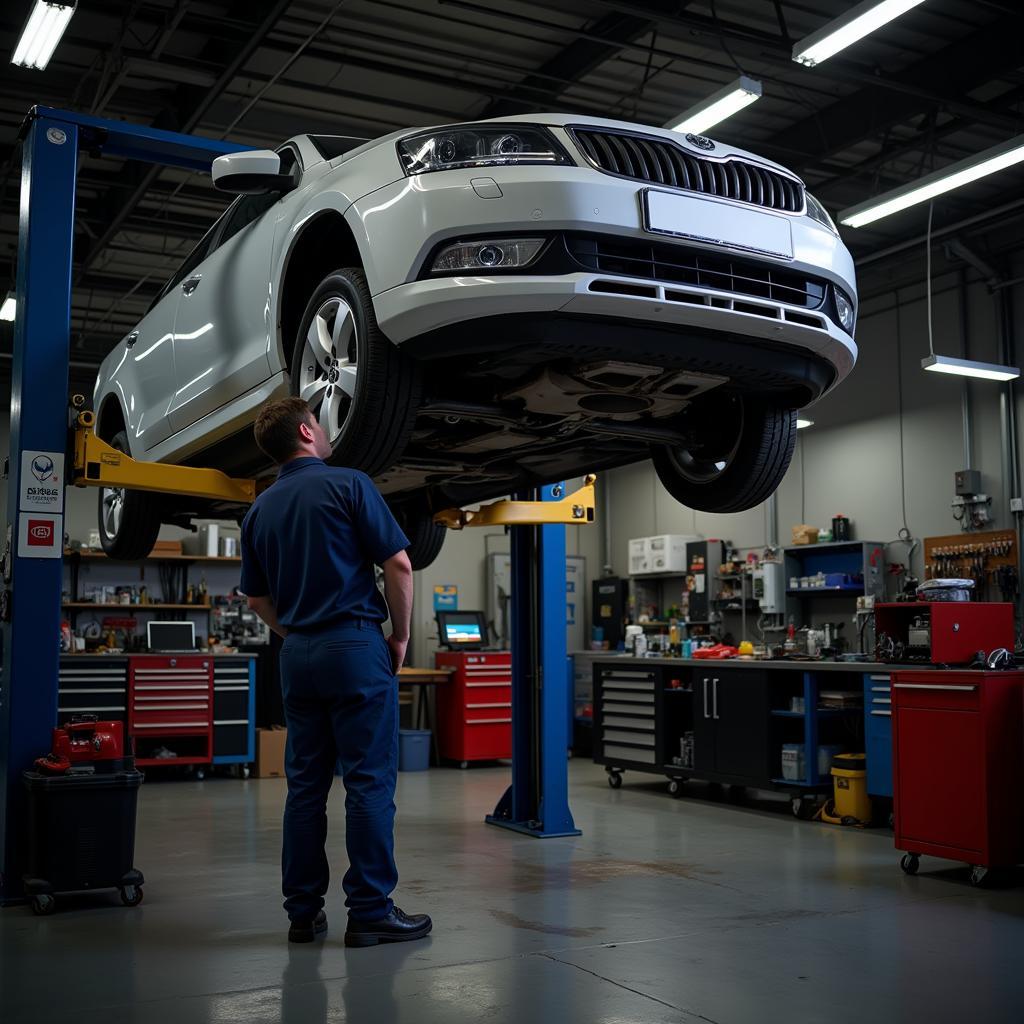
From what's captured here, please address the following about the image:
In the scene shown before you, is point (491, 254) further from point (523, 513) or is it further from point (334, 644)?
point (523, 513)

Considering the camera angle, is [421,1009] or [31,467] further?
[31,467]

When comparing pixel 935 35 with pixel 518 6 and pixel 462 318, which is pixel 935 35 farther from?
pixel 462 318

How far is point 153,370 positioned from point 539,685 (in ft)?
7.76

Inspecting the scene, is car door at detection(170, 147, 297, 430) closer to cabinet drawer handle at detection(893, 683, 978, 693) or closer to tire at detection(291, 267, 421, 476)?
tire at detection(291, 267, 421, 476)

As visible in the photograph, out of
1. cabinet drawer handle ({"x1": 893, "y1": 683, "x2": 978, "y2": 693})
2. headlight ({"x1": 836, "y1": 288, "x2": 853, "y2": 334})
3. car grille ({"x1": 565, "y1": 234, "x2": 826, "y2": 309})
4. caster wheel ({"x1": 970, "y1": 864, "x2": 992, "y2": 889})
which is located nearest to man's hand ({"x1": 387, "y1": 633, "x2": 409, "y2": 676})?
car grille ({"x1": 565, "y1": 234, "x2": 826, "y2": 309})

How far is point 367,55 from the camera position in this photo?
250 inches

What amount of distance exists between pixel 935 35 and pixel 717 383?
4.32m

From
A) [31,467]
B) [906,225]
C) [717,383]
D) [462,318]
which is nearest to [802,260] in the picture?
[717,383]

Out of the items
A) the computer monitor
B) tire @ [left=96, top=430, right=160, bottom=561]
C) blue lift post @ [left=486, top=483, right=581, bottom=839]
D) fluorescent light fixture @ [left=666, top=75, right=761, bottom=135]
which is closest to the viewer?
tire @ [left=96, top=430, right=160, bottom=561]

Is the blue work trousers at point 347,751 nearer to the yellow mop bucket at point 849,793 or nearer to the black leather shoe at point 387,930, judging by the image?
the black leather shoe at point 387,930

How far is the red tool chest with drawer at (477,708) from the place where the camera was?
363 inches

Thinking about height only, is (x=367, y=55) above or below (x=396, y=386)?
above

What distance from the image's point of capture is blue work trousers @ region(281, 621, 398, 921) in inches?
113

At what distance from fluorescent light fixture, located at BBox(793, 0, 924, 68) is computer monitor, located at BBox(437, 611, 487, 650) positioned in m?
6.25
